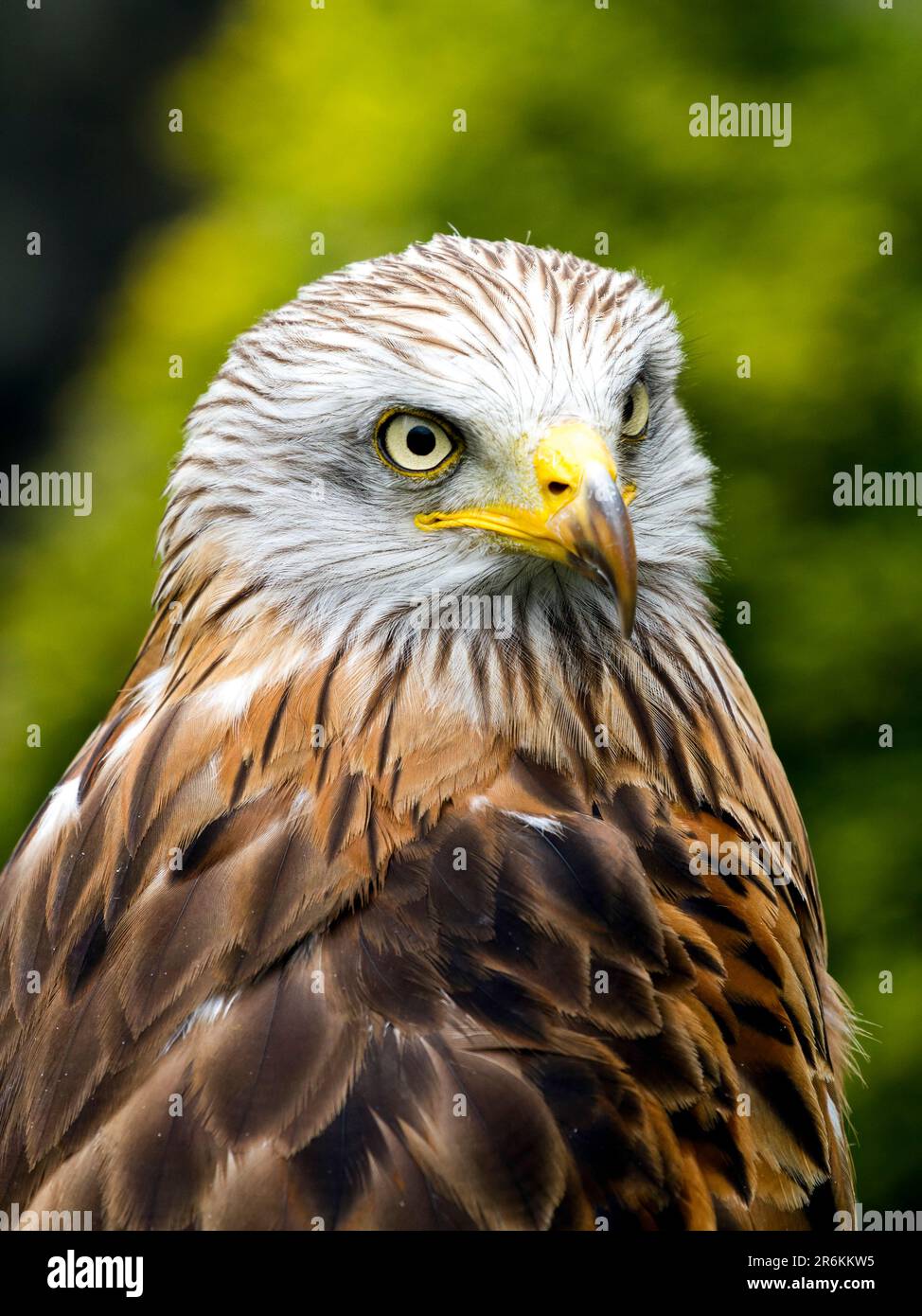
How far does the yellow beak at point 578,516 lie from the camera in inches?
71.0

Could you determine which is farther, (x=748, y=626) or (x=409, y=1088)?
(x=748, y=626)

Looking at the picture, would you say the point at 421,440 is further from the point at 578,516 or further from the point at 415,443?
the point at 578,516

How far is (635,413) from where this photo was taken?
2090 mm

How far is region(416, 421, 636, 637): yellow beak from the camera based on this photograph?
1.80 meters

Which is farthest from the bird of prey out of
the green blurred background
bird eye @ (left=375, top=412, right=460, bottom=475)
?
the green blurred background

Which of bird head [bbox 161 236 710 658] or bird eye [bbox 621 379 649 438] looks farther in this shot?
bird eye [bbox 621 379 649 438]

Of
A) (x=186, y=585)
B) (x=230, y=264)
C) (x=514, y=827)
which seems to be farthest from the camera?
(x=230, y=264)

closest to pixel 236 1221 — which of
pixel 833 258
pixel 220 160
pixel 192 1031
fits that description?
pixel 192 1031

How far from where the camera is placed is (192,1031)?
1796 millimetres

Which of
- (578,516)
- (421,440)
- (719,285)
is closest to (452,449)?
(421,440)

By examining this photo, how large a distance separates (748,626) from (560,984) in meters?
2.07

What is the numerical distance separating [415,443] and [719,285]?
1.90 m

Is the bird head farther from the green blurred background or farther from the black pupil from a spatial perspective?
the green blurred background

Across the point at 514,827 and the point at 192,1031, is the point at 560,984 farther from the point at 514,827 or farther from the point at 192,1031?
the point at 192,1031
